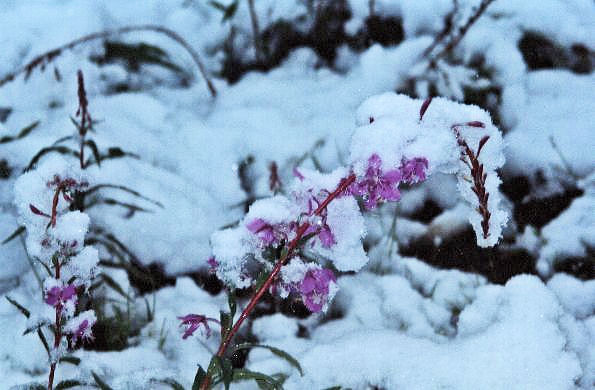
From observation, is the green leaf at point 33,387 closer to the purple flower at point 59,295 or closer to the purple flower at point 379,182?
the purple flower at point 59,295

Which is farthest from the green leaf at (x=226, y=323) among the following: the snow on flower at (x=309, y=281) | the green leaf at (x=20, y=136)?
the green leaf at (x=20, y=136)

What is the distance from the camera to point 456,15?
98.5 inches

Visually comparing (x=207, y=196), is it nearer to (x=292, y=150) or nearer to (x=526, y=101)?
(x=292, y=150)

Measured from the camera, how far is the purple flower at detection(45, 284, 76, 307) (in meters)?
1.04

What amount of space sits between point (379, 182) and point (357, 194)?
68 millimetres

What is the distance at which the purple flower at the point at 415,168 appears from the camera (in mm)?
958

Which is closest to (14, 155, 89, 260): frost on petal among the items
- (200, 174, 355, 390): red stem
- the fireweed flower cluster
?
the fireweed flower cluster

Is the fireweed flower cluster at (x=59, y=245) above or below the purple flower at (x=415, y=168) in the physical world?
above

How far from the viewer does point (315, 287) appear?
3.25 feet

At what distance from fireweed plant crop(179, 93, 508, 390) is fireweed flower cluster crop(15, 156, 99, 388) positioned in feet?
0.80

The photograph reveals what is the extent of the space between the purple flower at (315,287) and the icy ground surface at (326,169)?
45cm

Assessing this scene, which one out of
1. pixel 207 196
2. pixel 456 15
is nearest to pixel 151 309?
pixel 207 196

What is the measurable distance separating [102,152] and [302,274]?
1.25 m

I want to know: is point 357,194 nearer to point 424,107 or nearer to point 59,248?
point 424,107
